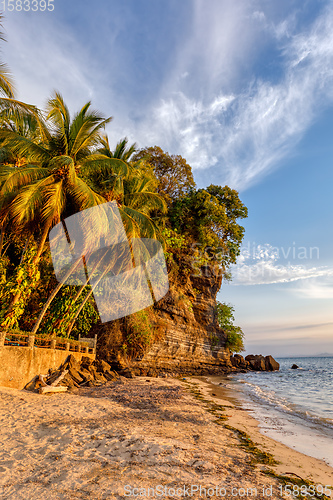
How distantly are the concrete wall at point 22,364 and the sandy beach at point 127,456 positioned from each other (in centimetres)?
152

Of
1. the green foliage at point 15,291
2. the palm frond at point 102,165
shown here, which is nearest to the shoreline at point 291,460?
the green foliage at point 15,291

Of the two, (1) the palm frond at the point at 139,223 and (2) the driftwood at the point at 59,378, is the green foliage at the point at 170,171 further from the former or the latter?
(2) the driftwood at the point at 59,378

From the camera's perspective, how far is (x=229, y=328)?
31.2m

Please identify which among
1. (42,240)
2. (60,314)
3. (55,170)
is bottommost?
(60,314)

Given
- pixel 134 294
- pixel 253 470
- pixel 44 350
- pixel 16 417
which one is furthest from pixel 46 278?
pixel 253 470

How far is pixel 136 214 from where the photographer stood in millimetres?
14219

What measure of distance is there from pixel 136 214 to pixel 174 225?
13.3 m

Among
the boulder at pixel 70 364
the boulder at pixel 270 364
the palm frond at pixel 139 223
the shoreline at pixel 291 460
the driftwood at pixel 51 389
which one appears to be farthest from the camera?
the boulder at pixel 270 364

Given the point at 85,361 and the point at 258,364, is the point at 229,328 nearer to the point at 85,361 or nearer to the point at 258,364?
the point at 258,364

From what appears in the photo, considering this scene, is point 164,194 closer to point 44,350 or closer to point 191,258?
point 191,258

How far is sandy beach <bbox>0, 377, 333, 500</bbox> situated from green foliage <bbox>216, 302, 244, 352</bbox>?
78.4ft

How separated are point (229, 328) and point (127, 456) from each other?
28532 millimetres

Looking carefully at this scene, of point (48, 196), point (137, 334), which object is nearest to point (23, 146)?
point (48, 196)

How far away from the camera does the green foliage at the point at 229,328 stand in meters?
30.3
